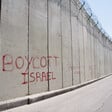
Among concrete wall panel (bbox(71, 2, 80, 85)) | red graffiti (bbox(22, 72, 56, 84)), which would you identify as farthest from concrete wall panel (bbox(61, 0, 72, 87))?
red graffiti (bbox(22, 72, 56, 84))

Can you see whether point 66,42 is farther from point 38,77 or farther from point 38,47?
point 38,77

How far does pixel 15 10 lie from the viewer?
9828 mm

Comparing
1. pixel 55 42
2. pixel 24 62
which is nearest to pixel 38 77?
pixel 24 62

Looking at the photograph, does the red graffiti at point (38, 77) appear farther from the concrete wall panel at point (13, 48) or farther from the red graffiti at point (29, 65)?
the concrete wall panel at point (13, 48)

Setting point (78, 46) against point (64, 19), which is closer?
point (64, 19)

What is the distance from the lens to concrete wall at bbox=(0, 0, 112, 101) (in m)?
9.22

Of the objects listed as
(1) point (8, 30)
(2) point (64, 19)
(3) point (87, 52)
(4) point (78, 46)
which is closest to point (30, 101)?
(1) point (8, 30)

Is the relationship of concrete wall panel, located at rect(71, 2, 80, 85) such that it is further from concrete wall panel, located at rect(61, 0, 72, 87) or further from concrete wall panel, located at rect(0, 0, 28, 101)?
concrete wall panel, located at rect(0, 0, 28, 101)

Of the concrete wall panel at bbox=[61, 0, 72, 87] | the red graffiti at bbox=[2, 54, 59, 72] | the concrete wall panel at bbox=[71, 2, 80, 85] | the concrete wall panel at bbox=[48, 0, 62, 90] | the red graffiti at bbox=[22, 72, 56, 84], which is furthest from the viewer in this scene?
the concrete wall panel at bbox=[71, 2, 80, 85]

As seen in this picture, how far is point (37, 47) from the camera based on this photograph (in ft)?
38.1

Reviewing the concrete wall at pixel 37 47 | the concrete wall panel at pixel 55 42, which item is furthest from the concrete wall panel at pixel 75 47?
the concrete wall panel at pixel 55 42

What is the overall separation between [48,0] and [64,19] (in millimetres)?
3097

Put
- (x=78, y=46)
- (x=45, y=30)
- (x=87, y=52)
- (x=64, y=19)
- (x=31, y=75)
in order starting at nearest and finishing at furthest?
(x=31, y=75)
(x=45, y=30)
(x=64, y=19)
(x=78, y=46)
(x=87, y=52)

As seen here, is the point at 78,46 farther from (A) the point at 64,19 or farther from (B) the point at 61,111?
(B) the point at 61,111
